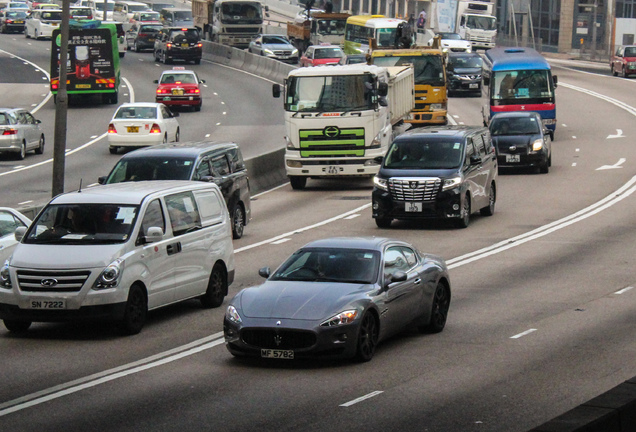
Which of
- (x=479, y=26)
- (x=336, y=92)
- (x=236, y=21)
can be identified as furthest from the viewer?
(x=479, y=26)

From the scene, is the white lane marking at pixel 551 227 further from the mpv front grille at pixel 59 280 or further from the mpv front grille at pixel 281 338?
the mpv front grille at pixel 281 338

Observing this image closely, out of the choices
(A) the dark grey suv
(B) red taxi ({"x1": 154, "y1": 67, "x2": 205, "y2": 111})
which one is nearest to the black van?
(A) the dark grey suv

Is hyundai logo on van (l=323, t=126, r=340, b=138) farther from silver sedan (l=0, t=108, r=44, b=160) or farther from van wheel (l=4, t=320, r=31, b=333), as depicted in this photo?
van wheel (l=4, t=320, r=31, b=333)

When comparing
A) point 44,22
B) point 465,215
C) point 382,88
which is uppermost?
point 382,88

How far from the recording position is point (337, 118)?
30688 millimetres

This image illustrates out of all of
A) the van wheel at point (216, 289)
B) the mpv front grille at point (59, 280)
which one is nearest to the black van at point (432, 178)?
the van wheel at point (216, 289)

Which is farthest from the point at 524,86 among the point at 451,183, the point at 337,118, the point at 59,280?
the point at 59,280

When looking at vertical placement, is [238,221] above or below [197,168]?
below

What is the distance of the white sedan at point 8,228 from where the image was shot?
17.5 metres

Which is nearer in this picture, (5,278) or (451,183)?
(5,278)

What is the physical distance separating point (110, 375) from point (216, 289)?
4401 mm

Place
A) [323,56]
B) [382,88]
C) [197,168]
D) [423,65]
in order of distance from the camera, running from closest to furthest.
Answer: [197,168] < [382,88] < [423,65] < [323,56]

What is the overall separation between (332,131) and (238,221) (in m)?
7.05

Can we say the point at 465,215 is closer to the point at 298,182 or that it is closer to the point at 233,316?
the point at 298,182
